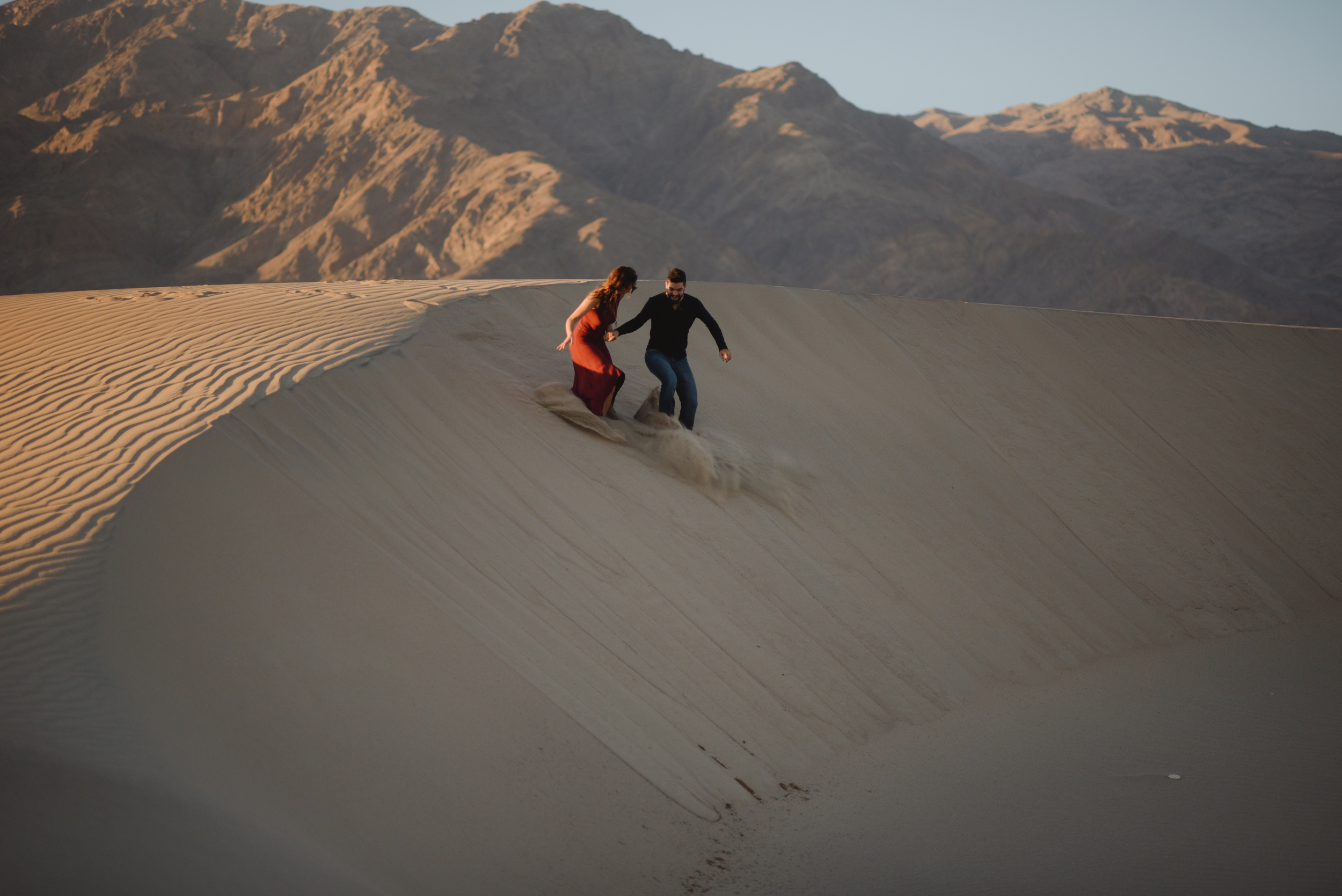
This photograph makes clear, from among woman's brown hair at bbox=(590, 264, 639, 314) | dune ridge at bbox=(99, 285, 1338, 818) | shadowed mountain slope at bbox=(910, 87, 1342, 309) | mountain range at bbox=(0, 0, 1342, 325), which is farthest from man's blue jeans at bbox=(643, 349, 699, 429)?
shadowed mountain slope at bbox=(910, 87, 1342, 309)

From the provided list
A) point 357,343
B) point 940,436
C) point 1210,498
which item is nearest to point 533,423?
point 357,343

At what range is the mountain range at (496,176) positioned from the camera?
2666cm

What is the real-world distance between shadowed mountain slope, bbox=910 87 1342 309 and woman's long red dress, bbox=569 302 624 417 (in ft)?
110

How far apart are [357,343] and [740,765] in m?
3.63

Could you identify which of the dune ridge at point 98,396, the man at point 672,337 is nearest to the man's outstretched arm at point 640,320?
the man at point 672,337

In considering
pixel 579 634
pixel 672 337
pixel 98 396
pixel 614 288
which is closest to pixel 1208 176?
pixel 672 337

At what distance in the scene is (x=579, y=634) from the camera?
14.6 feet

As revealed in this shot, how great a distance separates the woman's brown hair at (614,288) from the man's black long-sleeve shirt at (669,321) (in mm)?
204

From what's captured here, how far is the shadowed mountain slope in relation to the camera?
34594 mm

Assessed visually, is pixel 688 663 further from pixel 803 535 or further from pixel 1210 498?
pixel 1210 498

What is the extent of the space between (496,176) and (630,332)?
24.0 meters

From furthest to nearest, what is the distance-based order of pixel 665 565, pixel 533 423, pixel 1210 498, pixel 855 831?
pixel 1210 498 → pixel 533 423 → pixel 665 565 → pixel 855 831

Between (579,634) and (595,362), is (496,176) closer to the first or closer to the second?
(595,362)

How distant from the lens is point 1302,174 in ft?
124
